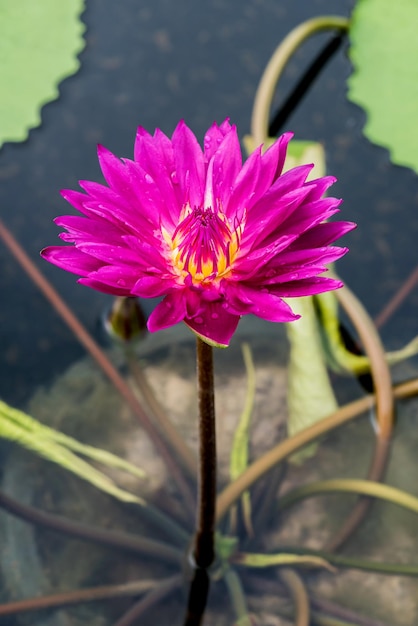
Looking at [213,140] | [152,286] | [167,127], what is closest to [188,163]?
[213,140]

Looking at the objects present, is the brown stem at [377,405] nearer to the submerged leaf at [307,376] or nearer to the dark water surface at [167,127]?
the submerged leaf at [307,376]

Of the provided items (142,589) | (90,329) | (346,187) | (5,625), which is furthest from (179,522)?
(346,187)

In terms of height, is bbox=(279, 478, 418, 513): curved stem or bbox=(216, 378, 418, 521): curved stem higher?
bbox=(216, 378, 418, 521): curved stem

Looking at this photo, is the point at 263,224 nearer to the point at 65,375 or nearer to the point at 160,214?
the point at 160,214

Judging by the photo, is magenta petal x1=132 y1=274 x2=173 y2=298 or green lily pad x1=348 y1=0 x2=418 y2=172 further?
green lily pad x1=348 y1=0 x2=418 y2=172

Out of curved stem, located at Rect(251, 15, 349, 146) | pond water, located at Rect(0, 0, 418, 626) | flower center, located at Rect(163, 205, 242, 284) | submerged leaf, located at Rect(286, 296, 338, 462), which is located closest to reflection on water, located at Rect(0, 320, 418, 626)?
pond water, located at Rect(0, 0, 418, 626)

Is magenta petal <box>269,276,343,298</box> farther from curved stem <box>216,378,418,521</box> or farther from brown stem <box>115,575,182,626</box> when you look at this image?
brown stem <box>115,575,182,626</box>

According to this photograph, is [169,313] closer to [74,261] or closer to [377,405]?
[74,261]
